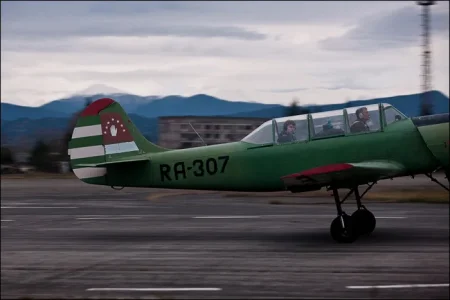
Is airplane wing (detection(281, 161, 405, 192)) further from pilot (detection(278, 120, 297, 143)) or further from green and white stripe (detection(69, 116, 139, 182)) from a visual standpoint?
green and white stripe (detection(69, 116, 139, 182))

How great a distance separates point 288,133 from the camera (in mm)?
12648

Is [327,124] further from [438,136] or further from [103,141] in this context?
[103,141]

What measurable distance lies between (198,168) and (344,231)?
2.94 meters

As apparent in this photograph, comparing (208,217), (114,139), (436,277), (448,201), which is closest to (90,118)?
(114,139)

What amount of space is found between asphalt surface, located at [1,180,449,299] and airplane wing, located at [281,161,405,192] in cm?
104

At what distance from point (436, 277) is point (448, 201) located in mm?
8409

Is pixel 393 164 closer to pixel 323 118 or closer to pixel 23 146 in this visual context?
pixel 323 118


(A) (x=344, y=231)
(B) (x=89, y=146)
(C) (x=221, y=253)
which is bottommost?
(C) (x=221, y=253)

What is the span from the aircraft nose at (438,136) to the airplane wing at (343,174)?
0.62m

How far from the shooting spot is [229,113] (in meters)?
22.8

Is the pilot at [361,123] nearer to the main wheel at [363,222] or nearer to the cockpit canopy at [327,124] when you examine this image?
the cockpit canopy at [327,124]

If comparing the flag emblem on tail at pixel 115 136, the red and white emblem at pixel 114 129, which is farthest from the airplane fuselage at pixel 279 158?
the red and white emblem at pixel 114 129

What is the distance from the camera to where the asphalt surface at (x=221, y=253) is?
345 inches

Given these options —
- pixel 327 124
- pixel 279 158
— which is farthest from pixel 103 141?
pixel 327 124
